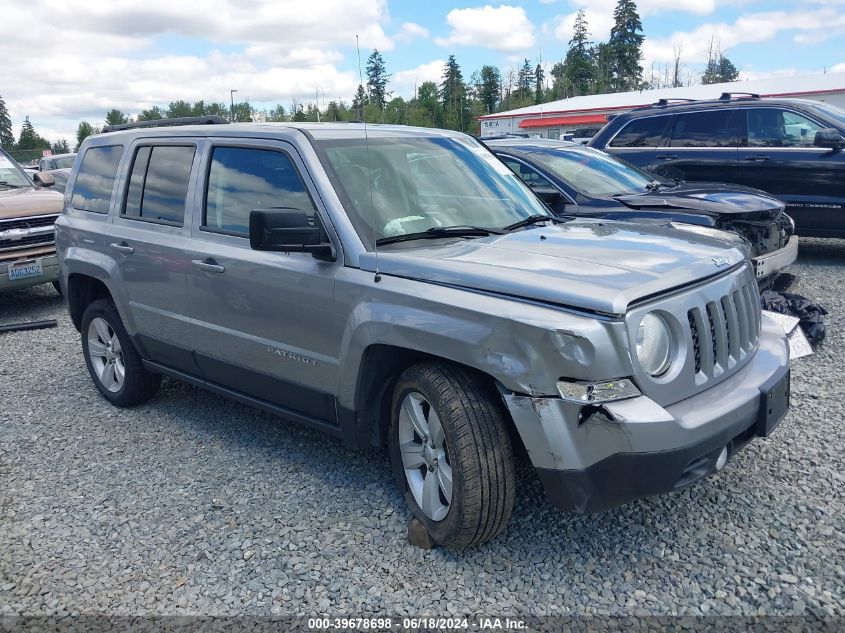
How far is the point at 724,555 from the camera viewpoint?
309 cm

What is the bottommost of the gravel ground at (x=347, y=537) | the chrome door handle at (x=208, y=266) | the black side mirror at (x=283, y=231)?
the gravel ground at (x=347, y=537)

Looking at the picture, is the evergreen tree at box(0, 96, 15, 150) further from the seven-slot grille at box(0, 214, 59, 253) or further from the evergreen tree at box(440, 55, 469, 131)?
the seven-slot grille at box(0, 214, 59, 253)

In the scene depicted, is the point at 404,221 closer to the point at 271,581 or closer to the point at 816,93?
the point at 271,581

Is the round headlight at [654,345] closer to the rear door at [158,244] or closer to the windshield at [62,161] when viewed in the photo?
the rear door at [158,244]

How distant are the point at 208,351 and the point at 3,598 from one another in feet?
5.34

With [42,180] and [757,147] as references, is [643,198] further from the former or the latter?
[42,180]

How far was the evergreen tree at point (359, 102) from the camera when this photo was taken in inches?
139

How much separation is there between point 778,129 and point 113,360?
809cm

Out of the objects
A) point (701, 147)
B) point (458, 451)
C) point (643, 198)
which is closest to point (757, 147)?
point (701, 147)

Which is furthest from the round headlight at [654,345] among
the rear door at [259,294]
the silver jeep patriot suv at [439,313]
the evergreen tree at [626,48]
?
the evergreen tree at [626,48]

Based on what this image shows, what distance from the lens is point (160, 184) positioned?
4.64m

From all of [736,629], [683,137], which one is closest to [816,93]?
[683,137]

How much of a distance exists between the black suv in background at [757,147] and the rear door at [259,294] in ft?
23.1

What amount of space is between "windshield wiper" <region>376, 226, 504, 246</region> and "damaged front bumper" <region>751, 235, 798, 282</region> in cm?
334
